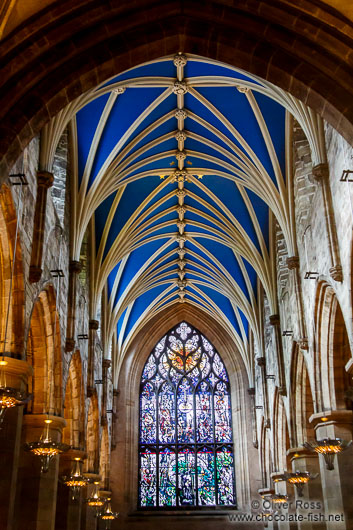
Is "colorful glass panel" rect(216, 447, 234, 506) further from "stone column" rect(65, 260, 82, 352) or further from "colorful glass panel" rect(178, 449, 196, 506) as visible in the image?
"stone column" rect(65, 260, 82, 352)

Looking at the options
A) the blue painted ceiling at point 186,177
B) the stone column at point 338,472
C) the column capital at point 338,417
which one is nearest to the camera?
the stone column at point 338,472

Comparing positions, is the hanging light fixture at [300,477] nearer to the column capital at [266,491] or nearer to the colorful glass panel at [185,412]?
the column capital at [266,491]

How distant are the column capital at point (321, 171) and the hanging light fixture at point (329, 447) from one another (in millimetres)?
5660

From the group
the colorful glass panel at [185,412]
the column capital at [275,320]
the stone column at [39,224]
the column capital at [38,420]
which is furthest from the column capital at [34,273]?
the colorful glass panel at [185,412]

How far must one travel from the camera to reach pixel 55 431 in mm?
15219

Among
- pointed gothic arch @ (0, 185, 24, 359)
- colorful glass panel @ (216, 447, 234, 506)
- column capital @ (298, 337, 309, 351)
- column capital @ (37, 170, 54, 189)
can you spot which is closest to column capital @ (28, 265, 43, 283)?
pointed gothic arch @ (0, 185, 24, 359)

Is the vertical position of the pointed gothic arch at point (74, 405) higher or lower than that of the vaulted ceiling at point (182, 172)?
lower

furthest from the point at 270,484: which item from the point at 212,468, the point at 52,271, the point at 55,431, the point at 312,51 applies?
the point at 312,51

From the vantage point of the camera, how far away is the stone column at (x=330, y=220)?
13141 mm

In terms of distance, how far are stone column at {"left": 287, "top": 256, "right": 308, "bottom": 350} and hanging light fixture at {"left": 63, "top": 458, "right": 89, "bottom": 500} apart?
6788 mm

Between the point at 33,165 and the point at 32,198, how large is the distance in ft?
2.55

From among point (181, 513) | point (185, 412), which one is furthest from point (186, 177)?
point (181, 513)

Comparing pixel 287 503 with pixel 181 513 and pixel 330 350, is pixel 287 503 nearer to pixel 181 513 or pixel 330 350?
pixel 181 513

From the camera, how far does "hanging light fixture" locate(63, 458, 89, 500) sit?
16.7 metres
